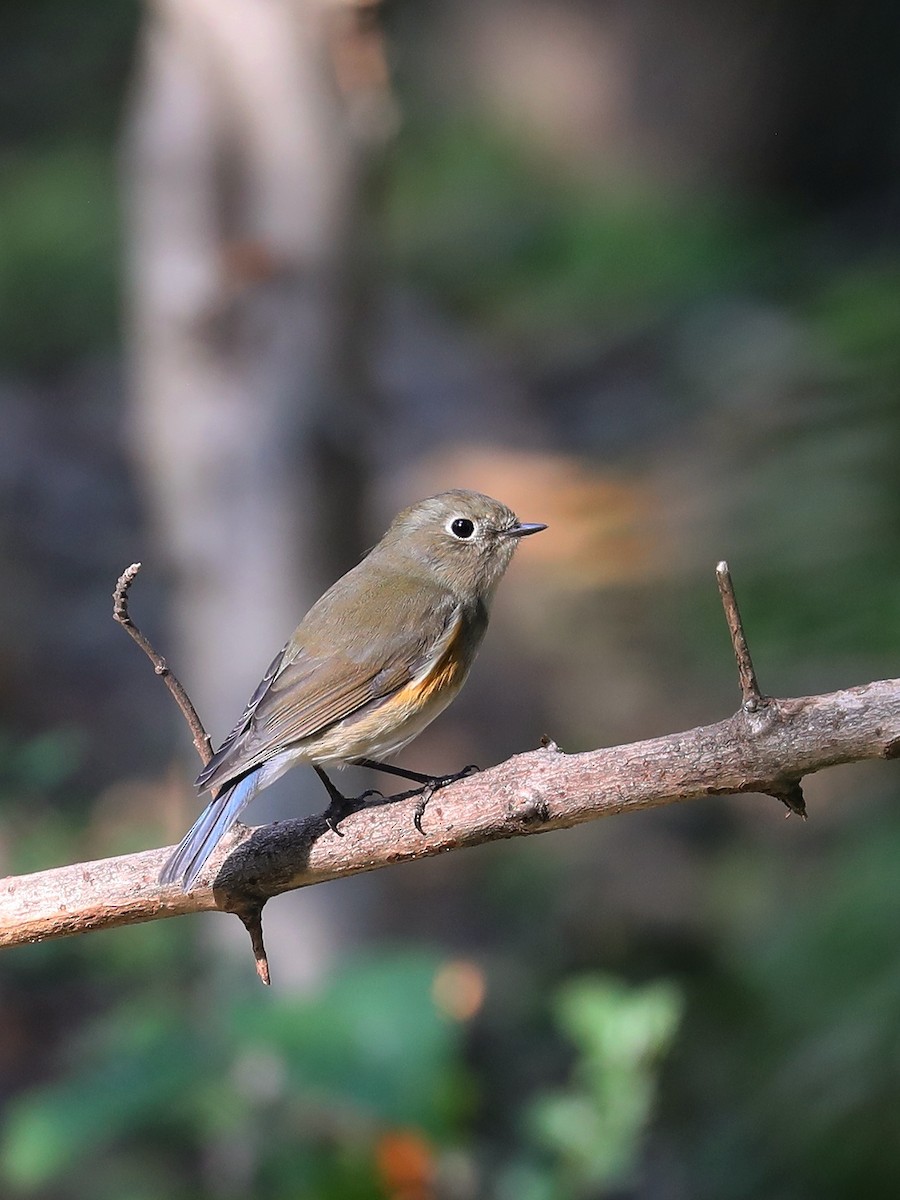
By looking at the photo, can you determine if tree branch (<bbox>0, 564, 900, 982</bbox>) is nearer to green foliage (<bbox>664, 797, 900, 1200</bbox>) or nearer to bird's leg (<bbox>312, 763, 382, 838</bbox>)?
bird's leg (<bbox>312, 763, 382, 838</bbox>)

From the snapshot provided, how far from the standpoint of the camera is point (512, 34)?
42.5 ft

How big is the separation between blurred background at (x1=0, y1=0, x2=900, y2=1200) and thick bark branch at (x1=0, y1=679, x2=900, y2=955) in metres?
0.86

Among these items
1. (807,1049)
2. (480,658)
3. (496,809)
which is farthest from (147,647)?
(480,658)

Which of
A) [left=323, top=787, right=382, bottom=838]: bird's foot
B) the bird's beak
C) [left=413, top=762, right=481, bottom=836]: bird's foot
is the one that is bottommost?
[left=413, top=762, right=481, bottom=836]: bird's foot

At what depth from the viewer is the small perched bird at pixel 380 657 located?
300 cm

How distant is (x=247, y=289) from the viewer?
4660mm

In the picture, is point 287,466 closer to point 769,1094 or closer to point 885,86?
point 769,1094

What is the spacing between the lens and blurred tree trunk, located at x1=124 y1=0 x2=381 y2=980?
15.1 ft

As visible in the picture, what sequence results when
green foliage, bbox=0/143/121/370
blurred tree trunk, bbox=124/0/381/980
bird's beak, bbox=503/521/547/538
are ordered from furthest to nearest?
green foliage, bbox=0/143/121/370, blurred tree trunk, bbox=124/0/381/980, bird's beak, bbox=503/521/547/538

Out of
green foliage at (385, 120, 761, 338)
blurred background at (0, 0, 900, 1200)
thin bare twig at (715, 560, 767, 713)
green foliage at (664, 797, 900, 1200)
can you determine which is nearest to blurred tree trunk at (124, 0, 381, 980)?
blurred background at (0, 0, 900, 1200)

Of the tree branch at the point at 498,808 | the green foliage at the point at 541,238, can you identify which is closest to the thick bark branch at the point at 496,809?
the tree branch at the point at 498,808

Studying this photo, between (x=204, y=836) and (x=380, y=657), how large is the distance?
0.77 meters

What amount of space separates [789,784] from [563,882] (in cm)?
400

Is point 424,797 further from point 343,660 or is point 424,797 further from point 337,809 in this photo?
point 343,660
